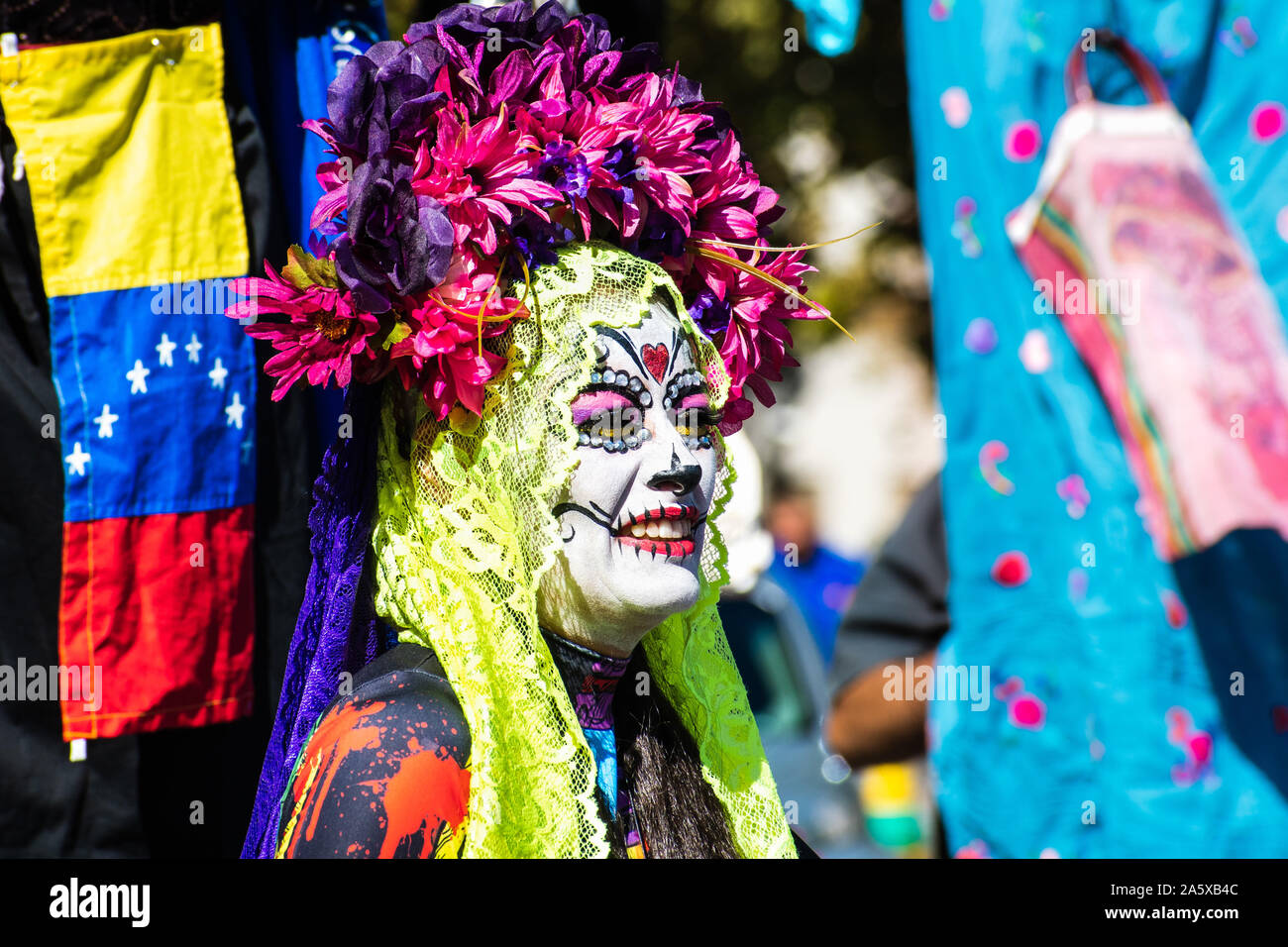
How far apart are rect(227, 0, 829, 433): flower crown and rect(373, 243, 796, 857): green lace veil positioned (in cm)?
5

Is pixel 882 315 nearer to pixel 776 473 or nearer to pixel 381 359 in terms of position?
pixel 776 473

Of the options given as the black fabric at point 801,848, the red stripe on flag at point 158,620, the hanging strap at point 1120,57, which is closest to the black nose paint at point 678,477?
the black fabric at point 801,848

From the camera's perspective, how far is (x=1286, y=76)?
10.4 ft

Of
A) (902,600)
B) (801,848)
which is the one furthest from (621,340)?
(902,600)

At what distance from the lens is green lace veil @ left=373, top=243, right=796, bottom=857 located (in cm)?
188

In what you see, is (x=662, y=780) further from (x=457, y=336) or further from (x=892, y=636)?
Answer: (x=892, y=636)

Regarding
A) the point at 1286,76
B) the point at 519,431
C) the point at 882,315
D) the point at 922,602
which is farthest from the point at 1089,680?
the point at 882,315

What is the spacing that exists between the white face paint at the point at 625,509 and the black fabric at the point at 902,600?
1.93 meters

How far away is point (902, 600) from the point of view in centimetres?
384

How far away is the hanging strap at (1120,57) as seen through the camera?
310cm

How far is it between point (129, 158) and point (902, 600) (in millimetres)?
2291

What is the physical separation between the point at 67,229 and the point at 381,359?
88 cm

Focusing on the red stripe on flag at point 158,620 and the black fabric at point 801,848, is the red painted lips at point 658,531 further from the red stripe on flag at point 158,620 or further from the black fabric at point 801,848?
the red stripe on flag at point 158,620

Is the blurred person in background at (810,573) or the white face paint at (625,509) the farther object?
the blurred person in background at (810,573)
